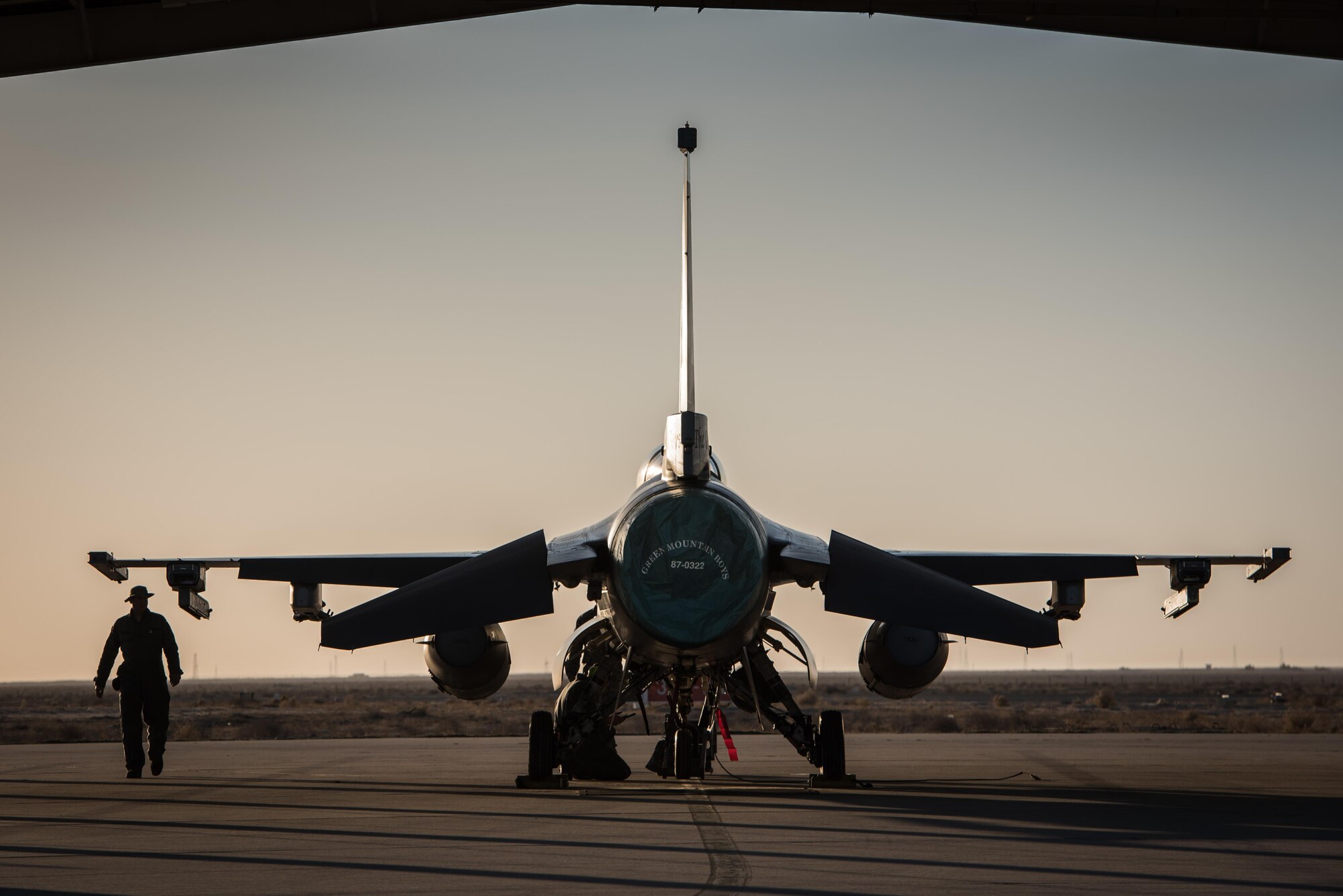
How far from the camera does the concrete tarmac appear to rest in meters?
7.31

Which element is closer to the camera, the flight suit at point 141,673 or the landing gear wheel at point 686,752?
the landing gear wheel at point 686,752

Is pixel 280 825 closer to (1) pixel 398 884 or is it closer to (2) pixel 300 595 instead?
(1) pixel 398 884

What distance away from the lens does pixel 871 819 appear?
34.4 feet

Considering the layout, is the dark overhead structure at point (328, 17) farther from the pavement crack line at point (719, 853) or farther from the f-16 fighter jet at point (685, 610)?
the pavement crack line at point (719, 853)

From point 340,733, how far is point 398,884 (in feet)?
82.2

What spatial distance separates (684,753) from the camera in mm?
15078

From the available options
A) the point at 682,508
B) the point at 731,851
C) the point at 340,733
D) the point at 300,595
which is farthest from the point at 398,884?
the point at 340,733

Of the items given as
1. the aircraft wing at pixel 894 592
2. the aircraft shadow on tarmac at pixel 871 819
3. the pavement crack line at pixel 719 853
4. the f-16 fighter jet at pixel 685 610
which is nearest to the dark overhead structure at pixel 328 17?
the f-16 fighter jet at pixel 685 610

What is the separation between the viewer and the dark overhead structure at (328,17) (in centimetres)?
1383

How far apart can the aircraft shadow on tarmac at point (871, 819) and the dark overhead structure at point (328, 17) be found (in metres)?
7.00

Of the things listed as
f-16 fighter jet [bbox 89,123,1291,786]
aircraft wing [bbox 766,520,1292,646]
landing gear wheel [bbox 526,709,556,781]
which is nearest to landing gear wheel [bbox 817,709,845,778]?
f-16 fighter jet [bbox 89,123,1291,786]

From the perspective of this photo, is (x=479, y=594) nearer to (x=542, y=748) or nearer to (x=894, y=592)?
(x=542, y=748)

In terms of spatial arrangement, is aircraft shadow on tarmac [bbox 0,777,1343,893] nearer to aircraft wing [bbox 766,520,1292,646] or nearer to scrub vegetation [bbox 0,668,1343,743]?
aircraft wing [bbox 766,520,1292,646]

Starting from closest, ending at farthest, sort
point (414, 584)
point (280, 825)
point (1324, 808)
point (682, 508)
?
point (280, 825) → point (1324, 808) → point (682, 508) → point (414, 584)
